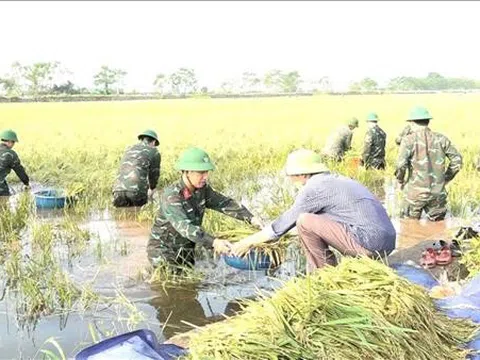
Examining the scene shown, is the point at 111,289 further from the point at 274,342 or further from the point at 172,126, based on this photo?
the point at 172,126

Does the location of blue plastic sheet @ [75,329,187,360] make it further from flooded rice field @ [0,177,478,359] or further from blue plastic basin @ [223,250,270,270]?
blue plastic basin @ [223,250,270,270]

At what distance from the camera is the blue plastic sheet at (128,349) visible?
9.27 feet

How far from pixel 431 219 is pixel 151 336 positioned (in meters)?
5.31

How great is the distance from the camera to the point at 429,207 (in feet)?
24.7

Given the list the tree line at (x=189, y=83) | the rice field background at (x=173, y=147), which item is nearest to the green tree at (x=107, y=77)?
the tree line at (x=189, y=83)

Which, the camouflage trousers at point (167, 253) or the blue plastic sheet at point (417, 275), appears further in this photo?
the camouflage trousers at point (167, 253)

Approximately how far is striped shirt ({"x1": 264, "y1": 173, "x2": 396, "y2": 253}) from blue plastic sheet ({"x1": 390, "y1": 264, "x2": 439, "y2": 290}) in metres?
0.31

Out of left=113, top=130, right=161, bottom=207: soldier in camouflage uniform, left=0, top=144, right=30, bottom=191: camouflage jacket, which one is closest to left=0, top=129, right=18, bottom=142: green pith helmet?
left=0, top=144, right=30, bottom=191: camouflage jacket

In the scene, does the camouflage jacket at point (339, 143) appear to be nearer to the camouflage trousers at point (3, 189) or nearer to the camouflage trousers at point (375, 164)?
the camouflage trousers at point (375, 164)

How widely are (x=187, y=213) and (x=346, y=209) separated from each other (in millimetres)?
1356

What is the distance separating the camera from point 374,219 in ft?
14.9

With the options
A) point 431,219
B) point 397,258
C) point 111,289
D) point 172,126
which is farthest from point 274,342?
point 172,126

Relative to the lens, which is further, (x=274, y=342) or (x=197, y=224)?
(x=197, y=224)

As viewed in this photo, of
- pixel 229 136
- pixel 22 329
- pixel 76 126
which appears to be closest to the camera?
pixel 22 329
